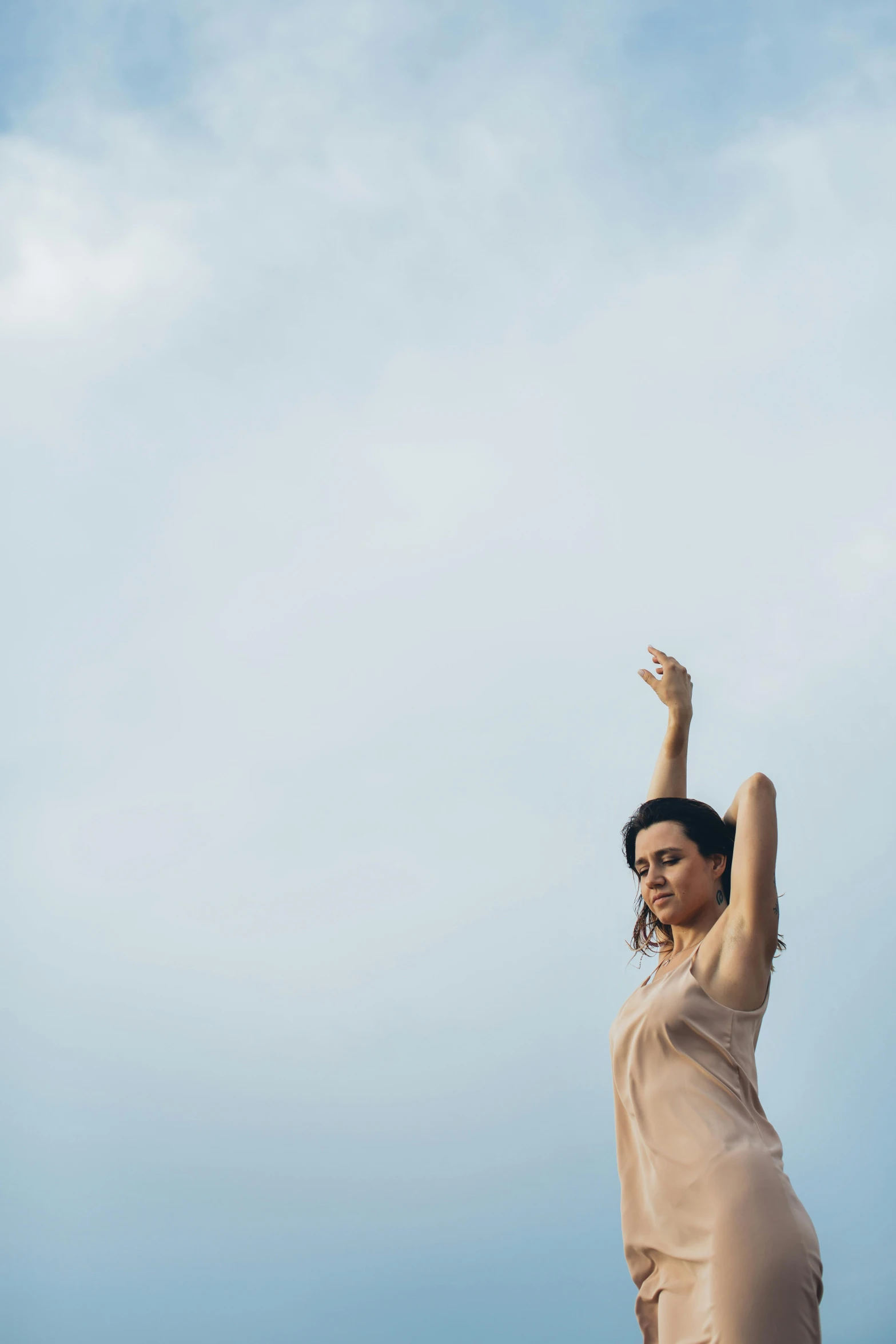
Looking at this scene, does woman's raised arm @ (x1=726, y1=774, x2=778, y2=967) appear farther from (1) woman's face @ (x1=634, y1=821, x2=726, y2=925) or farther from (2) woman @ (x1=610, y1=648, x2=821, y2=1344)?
(1) woman's face @ (x1=634, y1=821, x2=726, y2=925)

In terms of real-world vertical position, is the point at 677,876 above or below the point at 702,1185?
above

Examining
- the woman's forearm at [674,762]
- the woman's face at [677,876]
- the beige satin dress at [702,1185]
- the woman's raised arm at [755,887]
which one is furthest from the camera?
the woman's forearm at [674,762]

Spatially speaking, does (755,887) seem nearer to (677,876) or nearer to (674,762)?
(677,876)

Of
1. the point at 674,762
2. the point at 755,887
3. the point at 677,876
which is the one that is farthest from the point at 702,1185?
the point at 674,762

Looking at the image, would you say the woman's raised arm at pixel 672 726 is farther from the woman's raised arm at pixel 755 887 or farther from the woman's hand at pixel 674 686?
the woman's raised arm at pixel 755 887

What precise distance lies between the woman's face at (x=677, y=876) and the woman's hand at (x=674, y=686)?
0.71 metres

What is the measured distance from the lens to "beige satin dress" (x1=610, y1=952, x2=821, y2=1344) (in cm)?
260

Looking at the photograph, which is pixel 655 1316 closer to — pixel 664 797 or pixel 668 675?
pixel 664 797

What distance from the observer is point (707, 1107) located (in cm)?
290

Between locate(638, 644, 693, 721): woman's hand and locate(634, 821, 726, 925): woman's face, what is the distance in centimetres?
71

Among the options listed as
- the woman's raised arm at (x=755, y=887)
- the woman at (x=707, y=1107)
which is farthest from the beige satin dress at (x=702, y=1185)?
the woman's raised arm at (x=755, y=887)

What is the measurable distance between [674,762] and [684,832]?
22.8 inches

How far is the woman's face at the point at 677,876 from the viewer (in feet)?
11.0

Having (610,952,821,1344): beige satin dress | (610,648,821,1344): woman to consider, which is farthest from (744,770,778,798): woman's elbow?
(610,952,821,1344): beige satin dress
